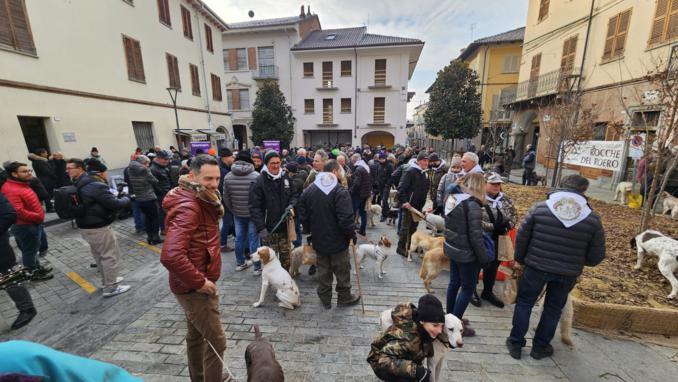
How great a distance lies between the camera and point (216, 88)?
20.5 m

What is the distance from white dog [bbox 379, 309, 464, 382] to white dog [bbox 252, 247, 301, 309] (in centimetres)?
178

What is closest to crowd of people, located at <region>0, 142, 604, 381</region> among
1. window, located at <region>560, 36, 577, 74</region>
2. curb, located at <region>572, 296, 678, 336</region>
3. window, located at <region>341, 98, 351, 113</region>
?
curb, located at <region>572, 296, 678, 336</region>

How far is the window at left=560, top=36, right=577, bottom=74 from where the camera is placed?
13.7 metres

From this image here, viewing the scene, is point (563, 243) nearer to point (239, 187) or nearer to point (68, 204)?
point (239, 187)

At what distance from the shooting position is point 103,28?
11.4 metres

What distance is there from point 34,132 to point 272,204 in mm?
10771

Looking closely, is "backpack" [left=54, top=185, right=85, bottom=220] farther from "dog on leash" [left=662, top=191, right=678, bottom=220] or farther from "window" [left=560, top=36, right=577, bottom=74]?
"window" [left=560, top=36, right=577, bottom=74]

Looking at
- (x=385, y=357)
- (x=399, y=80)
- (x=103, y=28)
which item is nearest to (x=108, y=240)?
(x=385, y=357)

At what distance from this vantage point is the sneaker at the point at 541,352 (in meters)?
2.98

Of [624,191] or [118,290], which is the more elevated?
[624,191]

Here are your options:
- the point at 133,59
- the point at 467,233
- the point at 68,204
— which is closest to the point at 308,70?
the point at 133,59

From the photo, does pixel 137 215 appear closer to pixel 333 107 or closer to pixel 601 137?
pixel 601 137

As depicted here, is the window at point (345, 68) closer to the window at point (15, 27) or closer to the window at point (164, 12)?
the window at point (164, 12)

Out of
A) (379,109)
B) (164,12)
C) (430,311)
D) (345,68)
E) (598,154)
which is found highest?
(164,12)
